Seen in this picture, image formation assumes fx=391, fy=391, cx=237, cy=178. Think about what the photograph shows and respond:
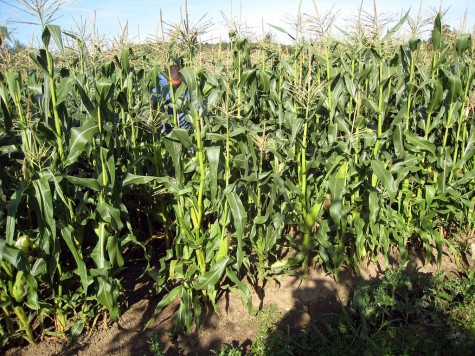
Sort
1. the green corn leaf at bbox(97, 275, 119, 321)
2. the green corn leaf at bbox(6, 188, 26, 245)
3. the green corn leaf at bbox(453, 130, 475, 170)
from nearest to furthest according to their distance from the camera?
1. the green corn leaf at bbox(6, 188, 26, 245)
2. the green corn leaf at bbox(97, 275, 119, 321)
3. the green corn leaf at bbox(453, 130, 475, 170)

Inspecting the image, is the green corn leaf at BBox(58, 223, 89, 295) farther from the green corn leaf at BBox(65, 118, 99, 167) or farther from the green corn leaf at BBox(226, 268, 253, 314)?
the green corn leaf at BBox(226, 268, 253, 314)

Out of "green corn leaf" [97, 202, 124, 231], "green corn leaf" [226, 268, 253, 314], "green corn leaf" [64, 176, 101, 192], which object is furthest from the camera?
"green corn leaf" [226, 268, 253, 314]

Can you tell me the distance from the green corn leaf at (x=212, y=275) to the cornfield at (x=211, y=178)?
11mm

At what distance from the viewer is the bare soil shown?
3.20 m

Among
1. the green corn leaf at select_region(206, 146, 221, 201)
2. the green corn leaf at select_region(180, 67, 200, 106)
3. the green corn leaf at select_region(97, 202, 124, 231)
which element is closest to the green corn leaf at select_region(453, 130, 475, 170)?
the green corn leaf at select_region(206, 146, 221, 201)

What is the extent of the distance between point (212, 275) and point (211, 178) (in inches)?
31.0

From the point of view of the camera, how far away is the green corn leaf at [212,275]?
3.14 m

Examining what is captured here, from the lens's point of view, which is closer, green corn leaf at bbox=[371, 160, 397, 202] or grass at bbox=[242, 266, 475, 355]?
grass at bbox=[242, 266, 475, 355]

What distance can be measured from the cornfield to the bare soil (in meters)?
0.12

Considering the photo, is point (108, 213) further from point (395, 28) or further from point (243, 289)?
point (395, 28)

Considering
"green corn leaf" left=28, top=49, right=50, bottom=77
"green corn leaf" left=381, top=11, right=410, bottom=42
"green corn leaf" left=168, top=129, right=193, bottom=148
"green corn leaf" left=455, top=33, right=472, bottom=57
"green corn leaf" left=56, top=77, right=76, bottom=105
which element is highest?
"green corn leaf" left=381, top=11, right=410, bottom=42

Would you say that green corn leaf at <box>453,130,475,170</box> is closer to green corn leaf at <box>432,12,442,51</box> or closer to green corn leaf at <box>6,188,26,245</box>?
green corn leaf at <box>432,12,442,51</box>

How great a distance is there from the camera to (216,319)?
11.5 ft

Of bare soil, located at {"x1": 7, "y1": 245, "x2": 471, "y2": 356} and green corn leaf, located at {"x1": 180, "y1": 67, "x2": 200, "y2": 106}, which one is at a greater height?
green corn leaf, located at {"x1": 180, "y1": 67, "x2": 200, "y2": 106}
